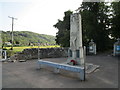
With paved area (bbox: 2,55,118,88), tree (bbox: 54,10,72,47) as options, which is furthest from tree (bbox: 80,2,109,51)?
paved area (bbox: 2,55,118,88)

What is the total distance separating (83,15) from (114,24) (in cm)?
705

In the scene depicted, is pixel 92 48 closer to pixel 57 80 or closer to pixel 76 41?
pixel 76 41

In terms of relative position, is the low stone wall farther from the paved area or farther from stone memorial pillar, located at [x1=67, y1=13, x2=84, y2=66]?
the paved area

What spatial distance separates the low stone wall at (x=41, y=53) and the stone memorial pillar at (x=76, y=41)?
717 centimetres

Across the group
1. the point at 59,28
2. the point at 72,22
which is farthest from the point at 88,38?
the point at 72,22

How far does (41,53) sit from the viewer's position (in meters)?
16.3

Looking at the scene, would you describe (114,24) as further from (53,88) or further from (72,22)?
(53,88)

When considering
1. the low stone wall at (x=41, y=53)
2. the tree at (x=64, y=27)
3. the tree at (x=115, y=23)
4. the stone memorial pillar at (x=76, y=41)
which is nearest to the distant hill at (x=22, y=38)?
the tree at (x=64, y=27)

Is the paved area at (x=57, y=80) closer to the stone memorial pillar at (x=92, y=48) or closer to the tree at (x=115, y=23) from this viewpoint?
the stone memorial pillar at (x=92, y=48)

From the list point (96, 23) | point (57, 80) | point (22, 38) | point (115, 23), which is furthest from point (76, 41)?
point (22, 38)

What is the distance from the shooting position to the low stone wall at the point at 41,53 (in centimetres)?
1466

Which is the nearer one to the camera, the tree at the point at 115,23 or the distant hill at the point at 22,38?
the tree at the point at 115,23

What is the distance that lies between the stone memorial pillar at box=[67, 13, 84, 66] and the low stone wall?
7172 mm

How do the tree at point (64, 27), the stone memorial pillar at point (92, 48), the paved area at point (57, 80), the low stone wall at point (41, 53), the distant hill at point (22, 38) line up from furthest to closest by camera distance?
the distant hill at point (22, 38), the tree at point (64, 27), the stone memorial pillar at point (92, 48), the low stone wall at point (41, 53), the paved area at point (57, 80)
